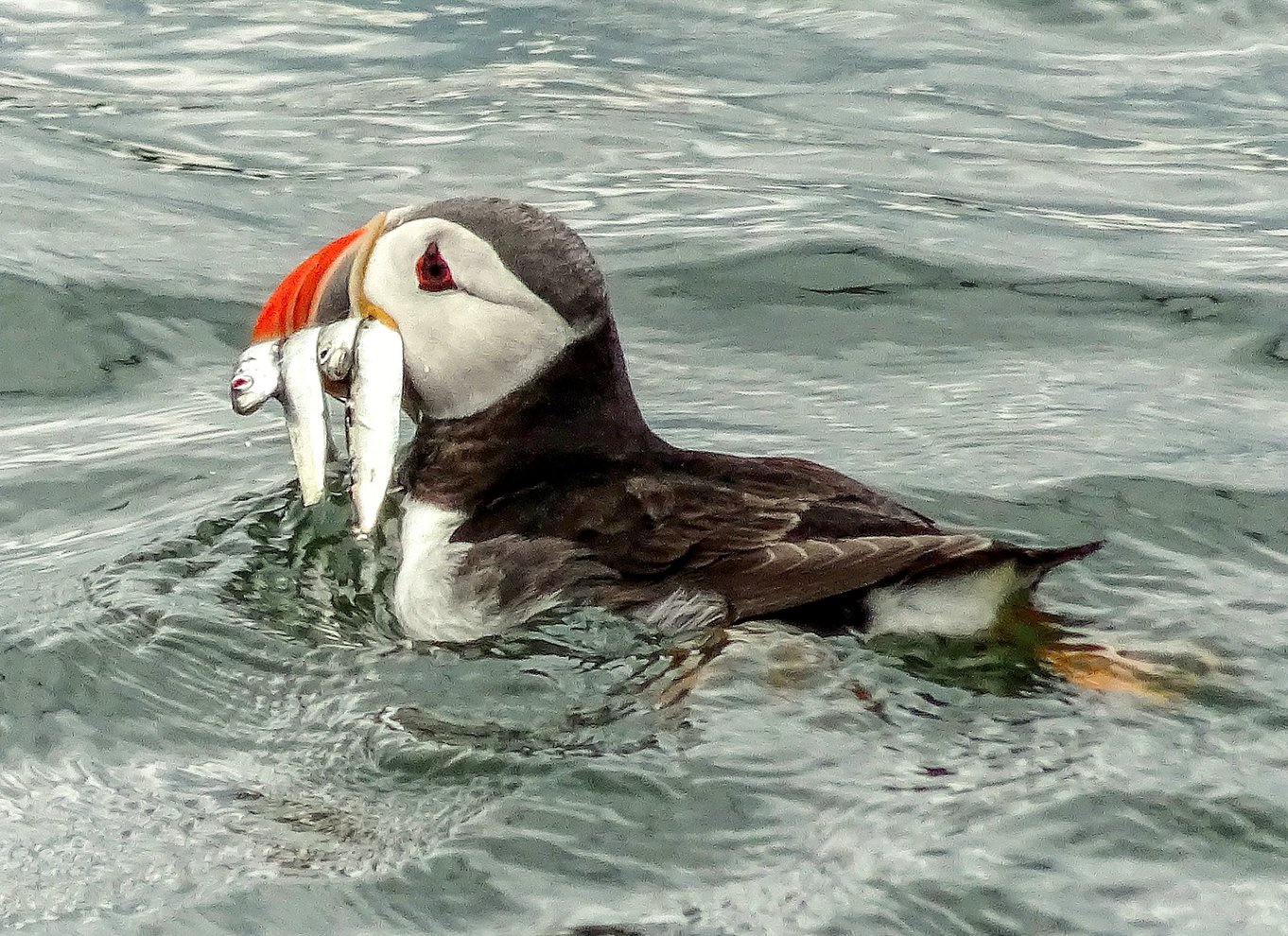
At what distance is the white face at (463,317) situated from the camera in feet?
17.0

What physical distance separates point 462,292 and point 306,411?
51 centimetres

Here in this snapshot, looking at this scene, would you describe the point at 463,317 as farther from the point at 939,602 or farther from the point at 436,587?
the point at 939,602

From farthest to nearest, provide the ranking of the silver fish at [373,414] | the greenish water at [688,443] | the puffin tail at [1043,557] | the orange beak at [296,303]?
the orange beak at [296,303], the silver fish at [373,414], the puffin tail at [1043,557], the greenish water at [688,443]

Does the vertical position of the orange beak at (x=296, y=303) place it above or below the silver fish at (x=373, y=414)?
above

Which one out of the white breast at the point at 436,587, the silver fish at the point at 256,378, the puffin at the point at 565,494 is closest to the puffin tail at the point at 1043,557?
the puffin at the point at 565,494

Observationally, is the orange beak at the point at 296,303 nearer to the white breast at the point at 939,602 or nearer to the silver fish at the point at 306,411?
the silver fish at the point at 306,411

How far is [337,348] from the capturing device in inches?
204

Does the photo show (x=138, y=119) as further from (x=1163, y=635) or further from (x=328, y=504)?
(x=1163, y=635)

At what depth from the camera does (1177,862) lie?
156 inches

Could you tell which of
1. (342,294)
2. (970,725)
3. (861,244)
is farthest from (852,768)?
(861,244)

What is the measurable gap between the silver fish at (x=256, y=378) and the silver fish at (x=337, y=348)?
0.11 meters

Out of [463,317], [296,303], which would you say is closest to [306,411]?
[296,303]

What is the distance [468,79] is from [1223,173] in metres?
4.00

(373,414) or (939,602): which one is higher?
(373,414)
